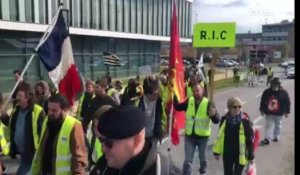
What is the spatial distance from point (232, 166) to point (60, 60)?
119 inches

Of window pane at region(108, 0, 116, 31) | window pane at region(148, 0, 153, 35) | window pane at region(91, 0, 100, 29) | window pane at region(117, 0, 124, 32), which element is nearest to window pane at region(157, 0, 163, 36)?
window pane at region(148, 0, 153, 35)

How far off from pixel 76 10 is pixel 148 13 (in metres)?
14.3

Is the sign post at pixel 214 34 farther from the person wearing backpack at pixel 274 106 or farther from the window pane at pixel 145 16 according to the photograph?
the window pane at pixel 145 16

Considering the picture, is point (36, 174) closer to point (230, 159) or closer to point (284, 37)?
point (230, 159)

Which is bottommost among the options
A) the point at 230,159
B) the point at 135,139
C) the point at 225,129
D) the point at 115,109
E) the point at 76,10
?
the point at 230,159

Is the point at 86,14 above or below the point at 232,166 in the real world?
above

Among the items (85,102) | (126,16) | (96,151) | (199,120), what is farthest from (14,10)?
(96,151)

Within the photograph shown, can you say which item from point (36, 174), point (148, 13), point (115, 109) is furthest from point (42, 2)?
point (115, 109)

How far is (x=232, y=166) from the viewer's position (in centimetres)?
631

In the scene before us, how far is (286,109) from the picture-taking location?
11.0m

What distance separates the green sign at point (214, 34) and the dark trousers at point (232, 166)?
5.77m

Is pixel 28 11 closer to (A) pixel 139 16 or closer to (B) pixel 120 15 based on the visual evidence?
(B) pixel 120 15

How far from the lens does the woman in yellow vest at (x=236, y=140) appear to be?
6164mm

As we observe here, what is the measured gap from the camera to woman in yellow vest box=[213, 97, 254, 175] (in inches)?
243
